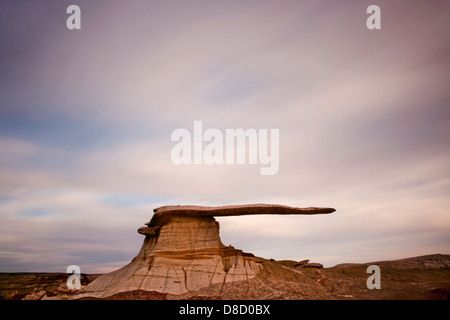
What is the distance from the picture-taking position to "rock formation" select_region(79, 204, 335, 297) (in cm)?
2503

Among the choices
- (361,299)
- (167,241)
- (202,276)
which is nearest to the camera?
(361,299)

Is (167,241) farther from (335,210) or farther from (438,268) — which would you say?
(438,268)

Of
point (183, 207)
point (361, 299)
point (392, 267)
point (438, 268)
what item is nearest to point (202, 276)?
point (183, 207)

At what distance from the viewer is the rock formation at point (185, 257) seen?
25031mm

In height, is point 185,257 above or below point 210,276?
above

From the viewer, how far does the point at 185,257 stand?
27.2m

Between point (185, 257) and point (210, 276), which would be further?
point (185, 257)

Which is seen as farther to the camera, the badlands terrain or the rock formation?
the rock formation

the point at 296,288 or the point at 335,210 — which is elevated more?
the point at 335,210

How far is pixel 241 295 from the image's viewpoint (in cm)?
2338

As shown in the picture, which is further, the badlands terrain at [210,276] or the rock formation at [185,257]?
the rock formation at [185,257]
